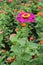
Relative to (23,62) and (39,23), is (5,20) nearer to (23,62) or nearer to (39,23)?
(39,23)

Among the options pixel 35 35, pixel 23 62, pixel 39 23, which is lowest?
pixel 35 35

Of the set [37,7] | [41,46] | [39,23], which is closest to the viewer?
[41,46]

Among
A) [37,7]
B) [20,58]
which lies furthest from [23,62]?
[37,7]

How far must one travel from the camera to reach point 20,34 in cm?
207

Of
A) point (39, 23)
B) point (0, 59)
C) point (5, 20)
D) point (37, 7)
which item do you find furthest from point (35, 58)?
point (37, 7)

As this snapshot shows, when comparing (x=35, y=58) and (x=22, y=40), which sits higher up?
(x=22, y=40)

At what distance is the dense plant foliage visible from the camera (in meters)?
1.83

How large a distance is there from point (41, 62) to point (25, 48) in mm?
172

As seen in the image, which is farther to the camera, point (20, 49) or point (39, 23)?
point (39, 23)

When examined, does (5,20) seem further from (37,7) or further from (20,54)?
(20,54)

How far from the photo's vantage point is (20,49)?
183cm

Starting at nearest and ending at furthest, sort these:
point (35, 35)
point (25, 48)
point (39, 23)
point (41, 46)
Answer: point (25, 48) → point (41, 46) → point (39, 23) → point (35, 35)

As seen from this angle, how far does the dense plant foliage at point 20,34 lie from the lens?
5.99 ft

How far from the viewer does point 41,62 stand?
1874mm
